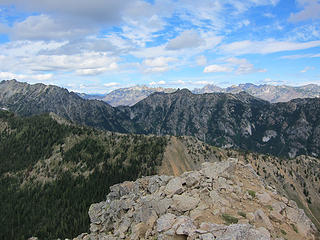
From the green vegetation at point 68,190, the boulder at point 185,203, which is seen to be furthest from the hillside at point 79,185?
the boulder at point 185,203

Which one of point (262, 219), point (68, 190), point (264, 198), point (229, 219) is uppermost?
point (229, 219)

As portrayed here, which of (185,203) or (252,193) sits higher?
(185,203)

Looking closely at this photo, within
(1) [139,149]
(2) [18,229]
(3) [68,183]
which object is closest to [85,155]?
(3) [68,183]

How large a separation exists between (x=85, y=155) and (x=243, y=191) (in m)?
186

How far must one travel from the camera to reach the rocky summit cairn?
21516 mm

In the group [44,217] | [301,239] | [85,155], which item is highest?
[301,239]

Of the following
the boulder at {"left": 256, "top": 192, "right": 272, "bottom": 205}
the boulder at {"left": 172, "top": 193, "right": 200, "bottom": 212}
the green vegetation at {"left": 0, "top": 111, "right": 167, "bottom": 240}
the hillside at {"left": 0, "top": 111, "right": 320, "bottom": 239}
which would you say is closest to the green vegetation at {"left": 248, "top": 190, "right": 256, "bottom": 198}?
the boulder at {"left": 256, "top": 192, "right": 272, "bottom": 205}

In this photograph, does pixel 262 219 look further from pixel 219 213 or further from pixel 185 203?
pixel 185 203

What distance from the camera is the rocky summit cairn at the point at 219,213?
21.5 metres

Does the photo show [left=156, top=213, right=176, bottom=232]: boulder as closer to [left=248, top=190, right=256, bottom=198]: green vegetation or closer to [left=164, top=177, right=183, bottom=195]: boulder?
[left=164, top=177, right=183, bottom=195]: boulder

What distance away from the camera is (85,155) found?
199500 mm

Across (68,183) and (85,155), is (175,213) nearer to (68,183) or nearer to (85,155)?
(68,183)

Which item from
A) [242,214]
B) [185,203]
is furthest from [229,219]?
[185,203]

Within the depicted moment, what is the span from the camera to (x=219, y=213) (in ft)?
82.3
